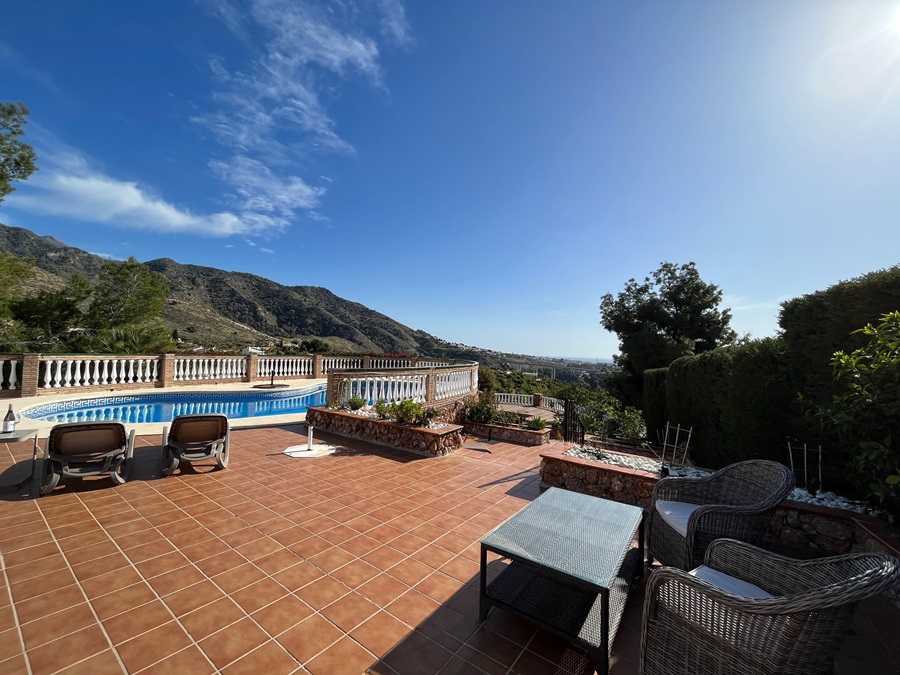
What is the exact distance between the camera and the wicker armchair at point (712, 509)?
2652mm

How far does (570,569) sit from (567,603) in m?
0.61

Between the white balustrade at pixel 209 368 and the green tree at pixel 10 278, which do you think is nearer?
the white balustrade at pixel 209 368

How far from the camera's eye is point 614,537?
93.6 inches

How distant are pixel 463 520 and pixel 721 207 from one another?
8724 millimetres

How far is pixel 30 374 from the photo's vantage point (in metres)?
9.28

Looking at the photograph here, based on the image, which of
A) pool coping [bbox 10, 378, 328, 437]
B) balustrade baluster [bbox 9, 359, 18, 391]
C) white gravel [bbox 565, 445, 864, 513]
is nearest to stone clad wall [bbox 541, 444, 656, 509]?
white gravel [bbox 565, 445, 864, 513]

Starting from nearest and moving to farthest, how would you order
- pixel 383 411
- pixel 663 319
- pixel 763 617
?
pixel 763 617 → pixel 383 411 → pixel 663 319

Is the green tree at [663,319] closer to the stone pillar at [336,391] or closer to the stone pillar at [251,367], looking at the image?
the stone pillar at [336,391]

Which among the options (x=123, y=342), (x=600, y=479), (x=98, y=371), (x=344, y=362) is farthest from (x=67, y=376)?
(x=600, y=479)

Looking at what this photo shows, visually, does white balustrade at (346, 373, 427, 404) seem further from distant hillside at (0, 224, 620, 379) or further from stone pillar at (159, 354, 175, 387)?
distant hillside at (0, 224, 620, 379)

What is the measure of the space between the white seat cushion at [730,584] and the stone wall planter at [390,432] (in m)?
4.41

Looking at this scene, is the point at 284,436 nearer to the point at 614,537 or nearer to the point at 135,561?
the point at 135,561

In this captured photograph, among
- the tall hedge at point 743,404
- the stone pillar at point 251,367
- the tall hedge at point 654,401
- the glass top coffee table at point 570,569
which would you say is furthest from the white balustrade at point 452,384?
the stone pillar at point 251,367

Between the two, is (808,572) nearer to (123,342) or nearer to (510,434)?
(510,434)
